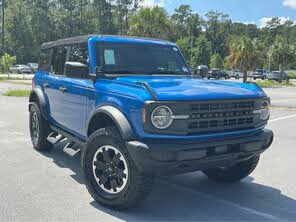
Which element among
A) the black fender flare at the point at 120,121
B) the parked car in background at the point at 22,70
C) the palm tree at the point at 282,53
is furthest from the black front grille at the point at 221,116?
the parked car in background at the point at 22,70

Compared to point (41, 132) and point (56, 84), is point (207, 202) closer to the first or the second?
point (56, 84)

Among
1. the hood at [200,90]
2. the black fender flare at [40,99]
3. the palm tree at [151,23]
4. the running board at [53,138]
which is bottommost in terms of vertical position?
the running board at [53,138]

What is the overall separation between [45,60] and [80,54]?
1.75 meters

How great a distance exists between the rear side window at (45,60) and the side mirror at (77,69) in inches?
79.3

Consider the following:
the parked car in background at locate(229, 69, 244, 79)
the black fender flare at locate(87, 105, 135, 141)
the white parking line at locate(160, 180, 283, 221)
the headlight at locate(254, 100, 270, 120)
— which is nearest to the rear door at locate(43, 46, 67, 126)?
the black fender flare at locate(87, 105, 135, 141)

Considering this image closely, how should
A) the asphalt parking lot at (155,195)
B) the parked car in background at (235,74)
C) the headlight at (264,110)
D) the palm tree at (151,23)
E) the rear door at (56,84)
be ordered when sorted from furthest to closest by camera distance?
the parked car in background at (235,74), the palm tree at (151,23), the rear door at (56,84), the headlight at (264,110), the asphalt parking lot at (155,195)

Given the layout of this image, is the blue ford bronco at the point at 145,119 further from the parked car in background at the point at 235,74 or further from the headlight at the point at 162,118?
the parked car in background at the point at 235,74

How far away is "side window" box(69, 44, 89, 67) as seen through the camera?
5633mm

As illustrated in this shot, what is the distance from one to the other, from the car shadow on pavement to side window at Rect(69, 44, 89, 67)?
1.70 m

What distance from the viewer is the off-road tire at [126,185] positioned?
4.26 metres

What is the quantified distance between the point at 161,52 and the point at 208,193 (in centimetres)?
220

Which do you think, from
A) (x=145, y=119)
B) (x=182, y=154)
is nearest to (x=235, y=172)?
(x=182, y=154)

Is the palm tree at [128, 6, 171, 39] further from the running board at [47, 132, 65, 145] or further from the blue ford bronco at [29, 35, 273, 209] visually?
the blue ford bronco at [29, 35, 273, 209]

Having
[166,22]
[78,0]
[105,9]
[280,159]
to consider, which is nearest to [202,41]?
[105,9]
